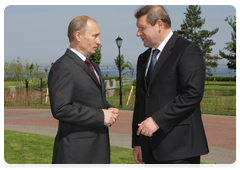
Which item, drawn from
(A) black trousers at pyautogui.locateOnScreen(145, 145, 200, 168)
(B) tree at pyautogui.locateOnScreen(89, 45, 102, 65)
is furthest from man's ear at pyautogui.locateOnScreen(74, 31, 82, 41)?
(B) tree at pyautogui.locateOnScreen(89, 45, 102, 65)

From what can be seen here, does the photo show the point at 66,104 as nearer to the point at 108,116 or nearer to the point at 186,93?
the point at 108,116

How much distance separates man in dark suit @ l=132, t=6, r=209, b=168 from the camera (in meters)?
2.65

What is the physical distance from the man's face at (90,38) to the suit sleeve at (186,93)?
904 millimetres

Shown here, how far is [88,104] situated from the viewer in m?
2.95

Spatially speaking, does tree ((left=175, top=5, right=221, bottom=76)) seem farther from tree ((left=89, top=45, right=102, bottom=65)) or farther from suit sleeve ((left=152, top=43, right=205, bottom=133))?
suit sleeve ((left=152, top=43, right=205, bottom=133))

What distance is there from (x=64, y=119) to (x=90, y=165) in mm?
573

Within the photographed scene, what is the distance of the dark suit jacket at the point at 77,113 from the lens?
2781mm

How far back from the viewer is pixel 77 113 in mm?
2779

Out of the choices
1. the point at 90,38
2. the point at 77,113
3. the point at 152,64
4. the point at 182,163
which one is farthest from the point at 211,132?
the point at 77,113

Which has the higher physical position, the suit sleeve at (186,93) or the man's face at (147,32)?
the man's face at (147,32)

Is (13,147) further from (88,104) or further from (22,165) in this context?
(88,104)

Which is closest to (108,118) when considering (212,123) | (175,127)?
(175,127)

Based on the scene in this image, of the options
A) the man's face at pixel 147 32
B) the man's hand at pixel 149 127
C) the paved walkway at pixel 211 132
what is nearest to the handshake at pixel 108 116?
the man's hand at pixel 149 127

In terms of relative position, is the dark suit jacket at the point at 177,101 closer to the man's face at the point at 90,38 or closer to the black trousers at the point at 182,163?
the black trousers at the point at 182,163
